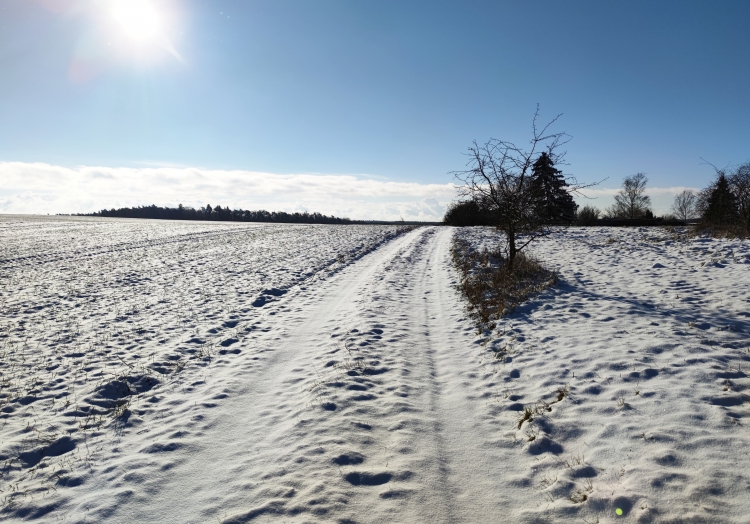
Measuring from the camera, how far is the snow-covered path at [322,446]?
12.1 feet

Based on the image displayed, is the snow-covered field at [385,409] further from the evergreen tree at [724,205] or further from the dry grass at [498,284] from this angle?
the evergreen tree at [724,205]

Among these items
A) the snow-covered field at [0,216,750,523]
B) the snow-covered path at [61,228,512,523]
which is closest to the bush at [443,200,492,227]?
the snow-covered field at [0,216,750,523]

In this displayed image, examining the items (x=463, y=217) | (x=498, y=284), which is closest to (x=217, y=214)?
(x=463, y=217)

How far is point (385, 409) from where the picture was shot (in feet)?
17.9

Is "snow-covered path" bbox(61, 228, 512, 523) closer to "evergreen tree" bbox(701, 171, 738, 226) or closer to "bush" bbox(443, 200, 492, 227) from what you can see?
"evergreen tree" bbox(701, 171, 738, 226)

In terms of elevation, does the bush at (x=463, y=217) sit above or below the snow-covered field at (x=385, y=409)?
above

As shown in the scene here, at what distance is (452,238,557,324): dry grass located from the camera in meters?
10.1

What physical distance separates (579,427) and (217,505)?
433 centimetres

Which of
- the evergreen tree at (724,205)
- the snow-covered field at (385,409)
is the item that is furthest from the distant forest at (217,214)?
the snow-covered field at (385,409)

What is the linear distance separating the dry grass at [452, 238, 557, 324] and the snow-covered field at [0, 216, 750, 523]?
598mm

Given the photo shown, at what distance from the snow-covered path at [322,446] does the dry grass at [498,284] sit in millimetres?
2203

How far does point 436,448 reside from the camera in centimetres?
454

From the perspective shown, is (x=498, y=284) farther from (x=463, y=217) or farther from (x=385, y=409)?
(x=463, y=217)

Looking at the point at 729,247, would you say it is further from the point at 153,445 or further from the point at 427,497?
the point at 153,445
